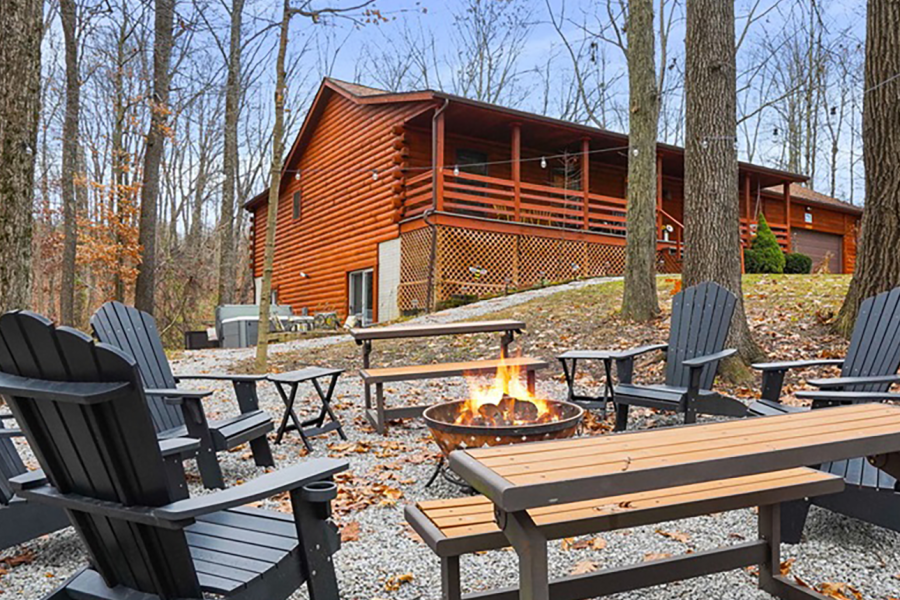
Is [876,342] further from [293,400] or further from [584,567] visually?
[293,400]

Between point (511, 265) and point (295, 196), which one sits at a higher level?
point (295, 196)

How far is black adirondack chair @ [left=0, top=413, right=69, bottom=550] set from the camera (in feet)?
7.50

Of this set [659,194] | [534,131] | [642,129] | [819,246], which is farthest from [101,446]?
[819,246]

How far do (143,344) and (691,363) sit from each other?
3.33 metres

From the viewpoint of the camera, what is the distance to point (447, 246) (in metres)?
12.6

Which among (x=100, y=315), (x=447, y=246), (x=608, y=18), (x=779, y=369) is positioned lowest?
(x=779, y=369)

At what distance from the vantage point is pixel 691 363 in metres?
3.70

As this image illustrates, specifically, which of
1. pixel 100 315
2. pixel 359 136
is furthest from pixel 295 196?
pixel 100 315

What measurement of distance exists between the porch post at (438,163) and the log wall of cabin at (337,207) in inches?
25.4

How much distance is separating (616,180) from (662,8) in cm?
503

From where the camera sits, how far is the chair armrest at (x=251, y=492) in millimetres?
1418

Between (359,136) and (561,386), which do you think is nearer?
(561,386)

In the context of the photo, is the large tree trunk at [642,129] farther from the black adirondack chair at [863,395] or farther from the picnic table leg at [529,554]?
the picnic table leg at [529,554]

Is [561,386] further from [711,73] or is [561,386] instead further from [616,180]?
[616,180]
